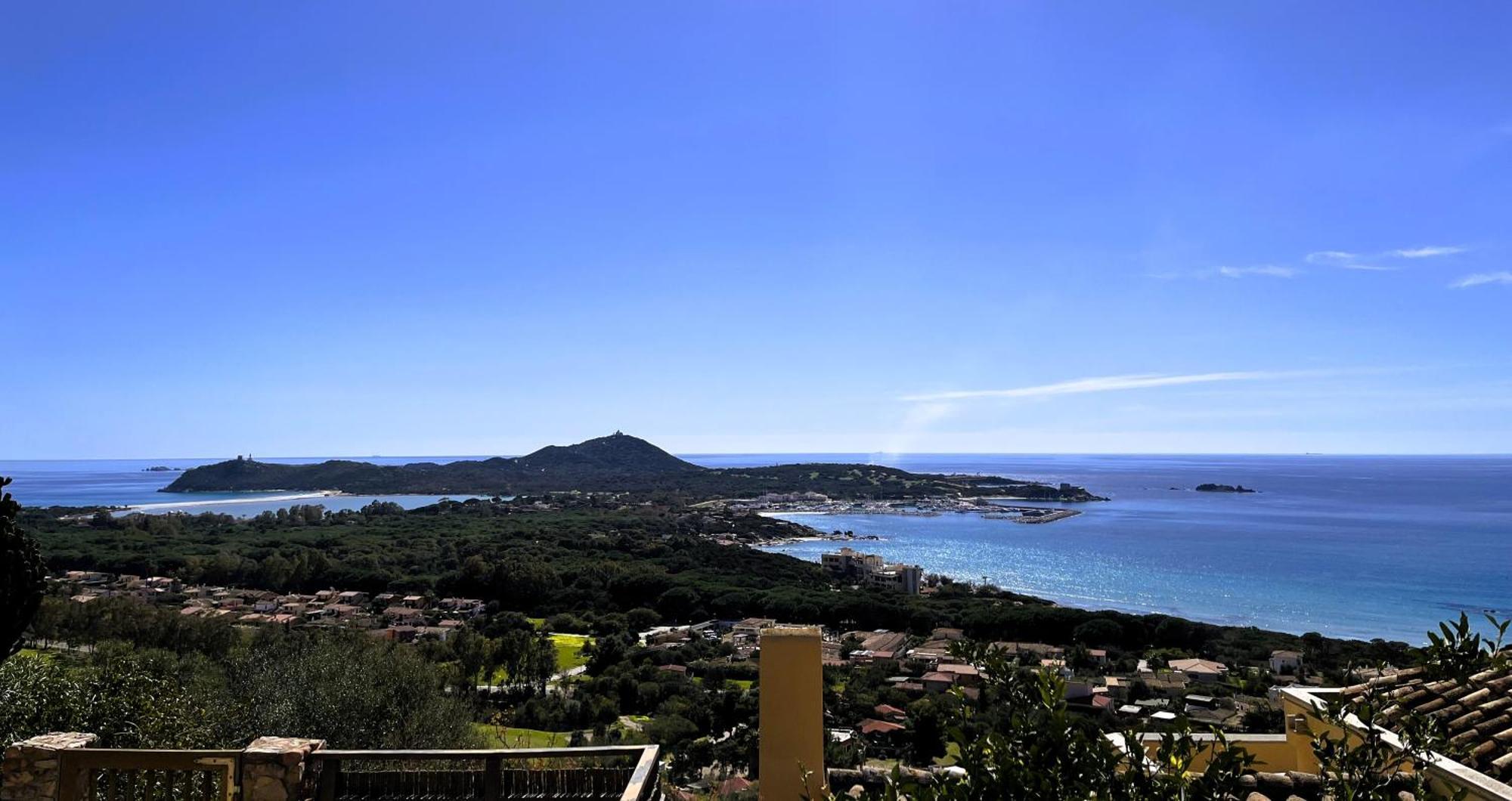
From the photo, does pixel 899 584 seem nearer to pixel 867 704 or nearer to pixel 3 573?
pixel 867 704

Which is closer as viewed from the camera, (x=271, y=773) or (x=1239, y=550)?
(x=271, y=773)

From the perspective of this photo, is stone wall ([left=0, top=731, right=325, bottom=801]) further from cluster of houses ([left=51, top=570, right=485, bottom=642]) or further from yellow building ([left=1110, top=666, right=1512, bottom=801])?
cluster of houses ([left=51, top=570, right=485, bottom=642])

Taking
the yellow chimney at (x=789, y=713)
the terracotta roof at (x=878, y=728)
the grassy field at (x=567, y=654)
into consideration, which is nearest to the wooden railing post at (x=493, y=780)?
the yellow chimney at (x=789, y=713)

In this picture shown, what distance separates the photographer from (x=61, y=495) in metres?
97.3

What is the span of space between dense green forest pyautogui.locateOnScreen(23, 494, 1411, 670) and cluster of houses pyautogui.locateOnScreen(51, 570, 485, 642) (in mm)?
2267

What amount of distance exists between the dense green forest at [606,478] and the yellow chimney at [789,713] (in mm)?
88491

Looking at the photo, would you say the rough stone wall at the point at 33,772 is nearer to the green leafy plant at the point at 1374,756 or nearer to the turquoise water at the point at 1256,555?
the green leafy plant at the point at 1374,756

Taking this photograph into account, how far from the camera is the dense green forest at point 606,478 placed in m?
103

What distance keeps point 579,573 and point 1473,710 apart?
36.9 metres

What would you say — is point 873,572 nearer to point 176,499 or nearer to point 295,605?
point 295,605

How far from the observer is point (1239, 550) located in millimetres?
51188

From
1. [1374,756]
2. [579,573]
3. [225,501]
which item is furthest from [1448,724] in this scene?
[225,501]

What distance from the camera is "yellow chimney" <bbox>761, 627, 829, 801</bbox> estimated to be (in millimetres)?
3463

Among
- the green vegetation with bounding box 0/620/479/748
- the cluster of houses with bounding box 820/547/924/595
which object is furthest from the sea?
the green vegetation with bounding box 0/620/479/748
